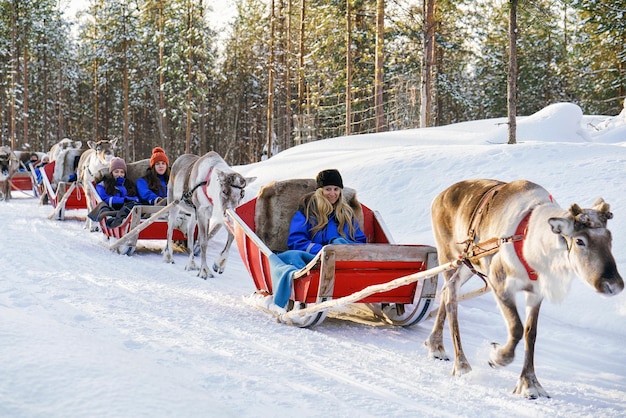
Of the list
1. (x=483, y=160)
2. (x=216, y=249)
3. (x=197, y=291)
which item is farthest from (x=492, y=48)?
(x=197, y=291)

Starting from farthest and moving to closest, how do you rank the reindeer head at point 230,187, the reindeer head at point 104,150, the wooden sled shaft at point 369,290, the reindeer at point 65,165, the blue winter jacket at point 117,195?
the reindeer at point 65,165 → the reindeer head at point 104,150 → the blue winter jacket at point 117,195 → the reindeer head at point 230,187 → the wooden sled shaft at point 369,290

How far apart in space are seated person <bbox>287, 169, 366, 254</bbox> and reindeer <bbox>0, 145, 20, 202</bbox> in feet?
47.9

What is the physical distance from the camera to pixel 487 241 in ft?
13.1

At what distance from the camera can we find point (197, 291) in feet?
22.8

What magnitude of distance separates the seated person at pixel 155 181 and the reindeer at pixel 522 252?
680cm

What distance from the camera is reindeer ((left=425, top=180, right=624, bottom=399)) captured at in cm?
325

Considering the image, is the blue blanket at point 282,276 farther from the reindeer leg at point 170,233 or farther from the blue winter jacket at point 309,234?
the reindeer leg at point 170,233

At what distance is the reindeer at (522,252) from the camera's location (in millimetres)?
3254

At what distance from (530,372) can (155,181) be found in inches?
324

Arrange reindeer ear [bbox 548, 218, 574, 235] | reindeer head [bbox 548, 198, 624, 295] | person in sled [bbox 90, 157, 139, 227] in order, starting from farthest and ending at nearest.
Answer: person in sled [bbox 90, 157, 139, 227], reindeer ear [bbox 548, 218, 574, 235], reindeer head [bbox 548, 198, 624, 295]

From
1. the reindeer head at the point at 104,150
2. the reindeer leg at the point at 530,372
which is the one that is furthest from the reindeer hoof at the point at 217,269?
the reindeer leg at the point at 530,372

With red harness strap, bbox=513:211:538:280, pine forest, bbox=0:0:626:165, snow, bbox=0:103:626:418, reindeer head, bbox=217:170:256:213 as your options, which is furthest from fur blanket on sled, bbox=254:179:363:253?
pine forest, bbox=0:0:626:165

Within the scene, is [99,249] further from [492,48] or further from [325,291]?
[492,48]

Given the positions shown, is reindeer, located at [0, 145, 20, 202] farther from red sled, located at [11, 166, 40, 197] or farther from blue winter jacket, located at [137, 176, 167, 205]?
blue winter jacket, located at [137, 176, 167, 205]
